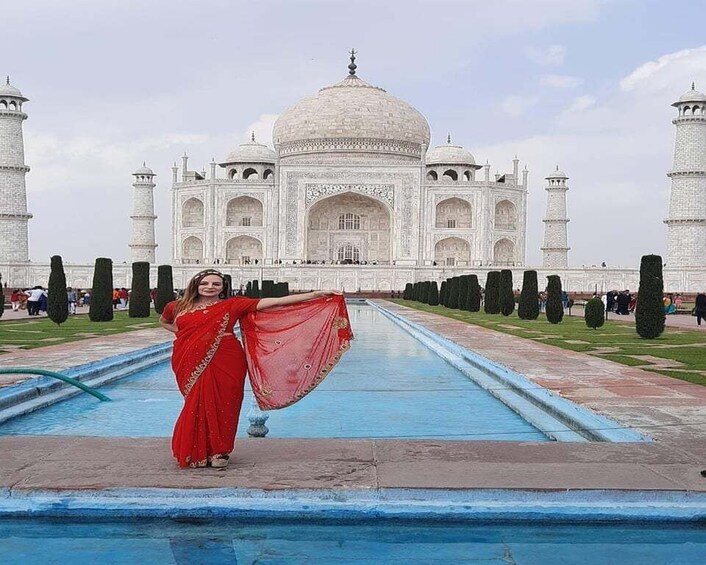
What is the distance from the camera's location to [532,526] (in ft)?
7.82

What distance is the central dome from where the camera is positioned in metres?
33.2

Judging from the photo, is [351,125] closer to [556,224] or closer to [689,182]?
[556,224]

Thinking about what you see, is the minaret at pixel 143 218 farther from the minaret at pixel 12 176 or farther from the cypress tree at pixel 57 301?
the cypress tree at pixel 57 301

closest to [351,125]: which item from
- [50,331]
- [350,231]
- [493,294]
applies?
[350,231]

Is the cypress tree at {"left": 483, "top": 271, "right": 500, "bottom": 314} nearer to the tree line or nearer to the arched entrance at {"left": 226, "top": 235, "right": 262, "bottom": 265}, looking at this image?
the tree line

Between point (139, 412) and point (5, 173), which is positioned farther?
point (5, 173)

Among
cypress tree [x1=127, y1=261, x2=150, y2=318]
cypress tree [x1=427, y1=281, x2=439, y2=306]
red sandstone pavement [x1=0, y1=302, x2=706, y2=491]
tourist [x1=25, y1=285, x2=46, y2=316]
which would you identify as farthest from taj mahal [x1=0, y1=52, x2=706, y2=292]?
red sandstone pavement [x1=0, y1=302, x2=706, y2=491]

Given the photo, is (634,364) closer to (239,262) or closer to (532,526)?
(532,526)

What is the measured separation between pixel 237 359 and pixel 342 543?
0.81 metres

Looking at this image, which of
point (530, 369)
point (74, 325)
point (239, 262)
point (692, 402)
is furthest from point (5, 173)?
point (692, 402)

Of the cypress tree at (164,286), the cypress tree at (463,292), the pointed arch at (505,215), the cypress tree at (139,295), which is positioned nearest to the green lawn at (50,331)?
the cypress tree at (139,295)

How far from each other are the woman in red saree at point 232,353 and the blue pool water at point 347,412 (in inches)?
40.2

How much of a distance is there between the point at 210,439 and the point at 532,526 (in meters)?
1.02

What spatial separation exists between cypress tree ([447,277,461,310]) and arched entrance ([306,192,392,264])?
12.9 meters
